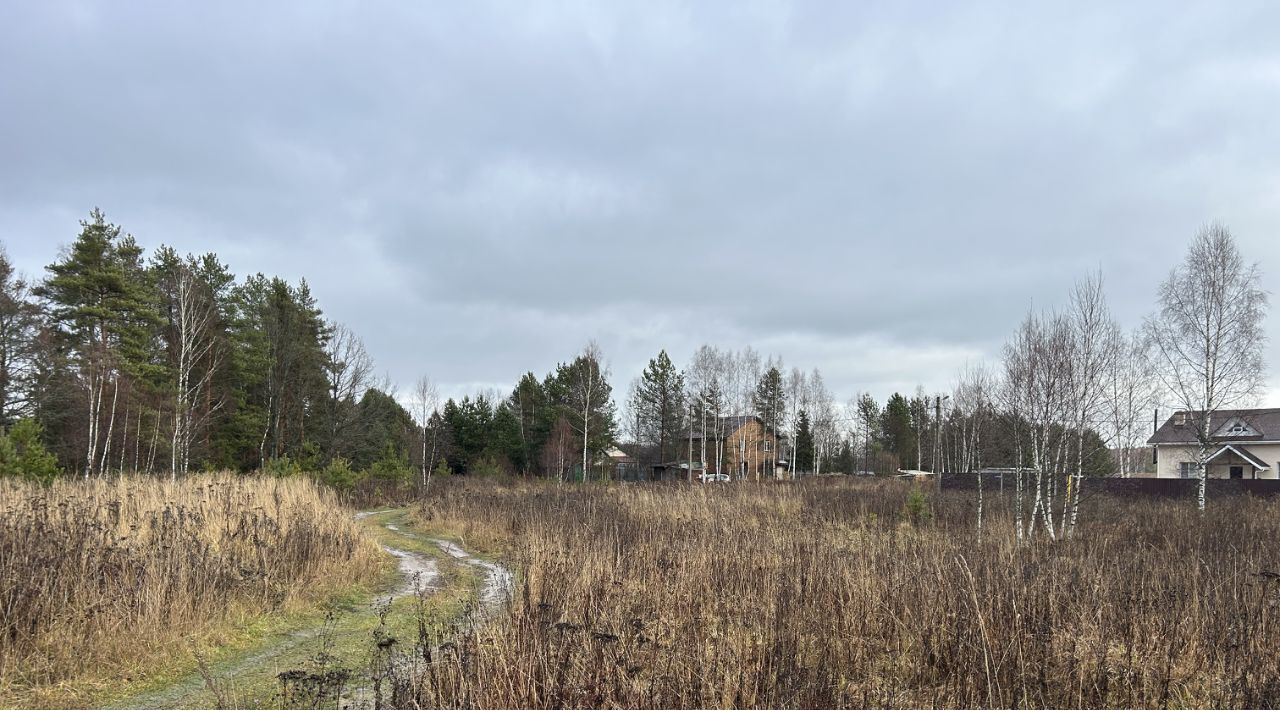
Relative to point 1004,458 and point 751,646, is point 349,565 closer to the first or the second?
point 751,646

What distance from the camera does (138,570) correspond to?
5.61 m

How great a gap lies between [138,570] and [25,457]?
29.3 feet

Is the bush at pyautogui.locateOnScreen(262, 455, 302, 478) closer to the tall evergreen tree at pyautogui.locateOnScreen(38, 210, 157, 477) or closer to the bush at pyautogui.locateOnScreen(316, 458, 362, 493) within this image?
the bush at pyautogui.locateOnScreen(316, 458, 362, 493)

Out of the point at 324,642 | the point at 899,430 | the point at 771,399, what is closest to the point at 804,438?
the point at 771,399

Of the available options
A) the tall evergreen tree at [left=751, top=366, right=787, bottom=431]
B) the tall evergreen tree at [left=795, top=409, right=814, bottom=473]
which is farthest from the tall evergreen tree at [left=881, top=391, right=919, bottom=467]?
the tall evergreen tree at [left=751, top=366, right=787, bottom=431]

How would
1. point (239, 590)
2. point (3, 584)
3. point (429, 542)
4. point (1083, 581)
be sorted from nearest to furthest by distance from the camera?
point (3, 584)
point (1083, 581)
point (239, 590)
point (429, 542)

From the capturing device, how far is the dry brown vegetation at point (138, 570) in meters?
4.47

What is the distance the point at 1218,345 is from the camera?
15703mm

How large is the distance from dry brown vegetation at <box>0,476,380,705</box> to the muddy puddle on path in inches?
17.5

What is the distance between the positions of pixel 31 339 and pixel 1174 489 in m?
39.2

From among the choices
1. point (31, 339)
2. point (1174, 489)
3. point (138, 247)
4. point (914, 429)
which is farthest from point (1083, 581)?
point (914, 429)

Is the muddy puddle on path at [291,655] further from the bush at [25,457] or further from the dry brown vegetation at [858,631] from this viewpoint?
the bush at [25,457]

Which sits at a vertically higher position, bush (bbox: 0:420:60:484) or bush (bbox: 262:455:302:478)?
bush (bbox: 0:420:60:484)

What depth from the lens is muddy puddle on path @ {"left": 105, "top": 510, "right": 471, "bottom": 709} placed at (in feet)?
13.3
